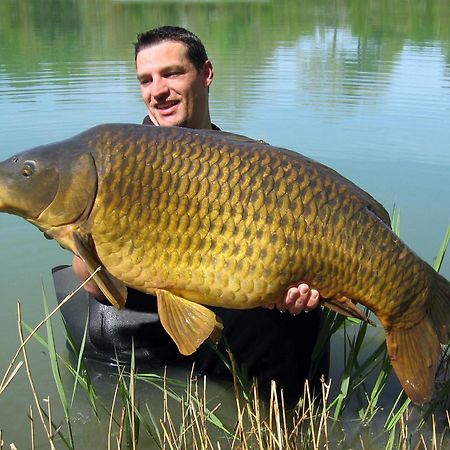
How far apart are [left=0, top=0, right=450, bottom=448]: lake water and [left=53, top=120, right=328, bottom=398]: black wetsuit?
0.93 feet

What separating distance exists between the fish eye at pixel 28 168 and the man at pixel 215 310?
57cm

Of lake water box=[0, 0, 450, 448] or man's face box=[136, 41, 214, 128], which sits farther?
lake water box=[0, 0, 450, 448]

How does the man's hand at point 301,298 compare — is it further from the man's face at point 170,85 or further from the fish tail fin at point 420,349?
the man's face at point 170,85

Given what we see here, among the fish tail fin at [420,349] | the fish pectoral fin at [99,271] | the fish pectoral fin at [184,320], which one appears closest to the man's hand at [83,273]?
the fish pectoral fin at [99,271]

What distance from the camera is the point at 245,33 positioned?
59.7 feet

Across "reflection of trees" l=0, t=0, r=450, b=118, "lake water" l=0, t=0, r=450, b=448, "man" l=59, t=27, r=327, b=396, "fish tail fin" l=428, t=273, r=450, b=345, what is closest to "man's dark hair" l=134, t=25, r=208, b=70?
"man" l=59, t=27, r=327, b=396

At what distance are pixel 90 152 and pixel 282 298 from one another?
0.65 m

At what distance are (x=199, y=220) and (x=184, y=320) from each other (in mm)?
272

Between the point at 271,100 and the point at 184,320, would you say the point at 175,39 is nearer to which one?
the point at 184,320

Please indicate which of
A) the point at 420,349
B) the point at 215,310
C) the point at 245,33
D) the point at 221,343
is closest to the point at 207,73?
the point at 215,310

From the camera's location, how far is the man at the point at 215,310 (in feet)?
8.11

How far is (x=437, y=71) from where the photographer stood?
10.6 metres

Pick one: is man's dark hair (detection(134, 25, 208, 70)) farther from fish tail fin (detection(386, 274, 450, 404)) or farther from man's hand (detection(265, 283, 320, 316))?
fish tail fin (detection(386, 274, 450, 404))

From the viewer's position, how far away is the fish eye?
1.75 m
